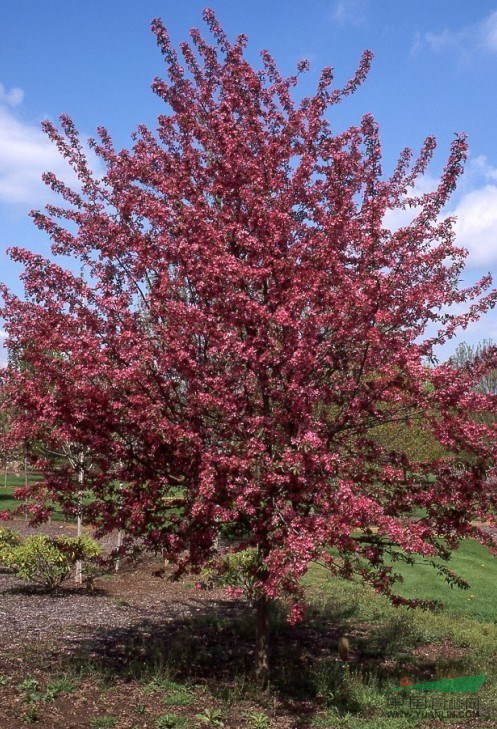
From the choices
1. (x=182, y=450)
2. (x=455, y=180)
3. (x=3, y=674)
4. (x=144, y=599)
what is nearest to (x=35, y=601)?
(x=144, y=599)

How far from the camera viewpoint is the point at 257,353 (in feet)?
22.6

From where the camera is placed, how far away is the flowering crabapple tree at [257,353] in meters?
6.60

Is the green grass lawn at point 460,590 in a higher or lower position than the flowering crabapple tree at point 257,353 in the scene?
lower

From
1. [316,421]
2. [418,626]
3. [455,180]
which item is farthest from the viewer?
[418,626]

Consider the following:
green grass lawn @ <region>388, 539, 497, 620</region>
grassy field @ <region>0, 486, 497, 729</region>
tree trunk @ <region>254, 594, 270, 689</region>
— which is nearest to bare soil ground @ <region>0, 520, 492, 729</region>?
grassy field @ <region>0, 486, 497, 729</region>

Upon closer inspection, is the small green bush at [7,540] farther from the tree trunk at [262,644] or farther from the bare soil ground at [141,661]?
the tree trunk at [262,644]

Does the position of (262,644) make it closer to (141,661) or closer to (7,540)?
(141,661)

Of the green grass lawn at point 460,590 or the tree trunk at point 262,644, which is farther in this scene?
the green grass lawn at point 460,590

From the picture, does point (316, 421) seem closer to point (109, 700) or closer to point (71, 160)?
point (109, 700)

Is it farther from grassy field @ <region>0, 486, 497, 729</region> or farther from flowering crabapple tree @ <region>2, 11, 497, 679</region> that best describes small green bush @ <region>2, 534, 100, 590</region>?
flowering crabapple tree @ <region>2, 11, 497, 679</region>

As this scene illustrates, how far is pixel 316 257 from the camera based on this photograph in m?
7.12

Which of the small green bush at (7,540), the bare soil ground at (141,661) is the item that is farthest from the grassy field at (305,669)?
the small green bush at (7,540)

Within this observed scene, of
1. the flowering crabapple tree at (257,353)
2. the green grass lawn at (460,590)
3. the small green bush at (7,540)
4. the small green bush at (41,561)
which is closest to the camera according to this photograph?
the flowering crabapple tree at (257,353)

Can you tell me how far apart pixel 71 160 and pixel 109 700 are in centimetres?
599
